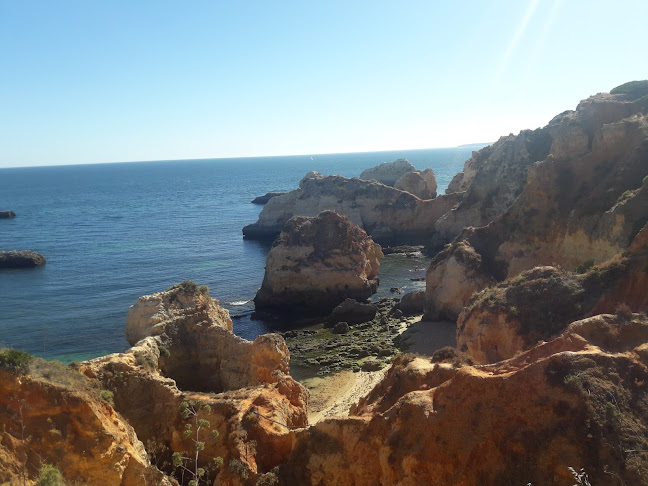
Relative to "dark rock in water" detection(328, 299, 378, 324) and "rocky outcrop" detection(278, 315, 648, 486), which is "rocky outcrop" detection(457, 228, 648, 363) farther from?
"dark rock in water" detection(328, 299, 378, 324)

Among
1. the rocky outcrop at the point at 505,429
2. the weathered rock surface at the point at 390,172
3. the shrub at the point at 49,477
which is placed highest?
the weathered rock surface at the point at 390,172

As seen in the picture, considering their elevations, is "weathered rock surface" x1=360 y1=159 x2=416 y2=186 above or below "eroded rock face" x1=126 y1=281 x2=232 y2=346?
above

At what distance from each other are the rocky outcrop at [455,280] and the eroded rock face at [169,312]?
63.3 ft

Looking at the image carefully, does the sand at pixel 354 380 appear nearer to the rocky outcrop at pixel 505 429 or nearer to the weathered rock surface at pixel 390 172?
the rocky outcrop at pixel 505 429

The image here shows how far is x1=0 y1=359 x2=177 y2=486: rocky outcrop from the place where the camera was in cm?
1215

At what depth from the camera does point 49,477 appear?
10953 mm

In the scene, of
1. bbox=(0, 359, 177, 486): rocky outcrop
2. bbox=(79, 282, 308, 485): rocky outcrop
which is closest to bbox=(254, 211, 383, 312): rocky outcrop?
bbox=(79, 282, 308, 485): rocky outcrop

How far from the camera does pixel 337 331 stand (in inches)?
1630

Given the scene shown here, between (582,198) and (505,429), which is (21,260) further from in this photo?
(505,429)

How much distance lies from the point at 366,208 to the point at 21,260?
4662 centimetres

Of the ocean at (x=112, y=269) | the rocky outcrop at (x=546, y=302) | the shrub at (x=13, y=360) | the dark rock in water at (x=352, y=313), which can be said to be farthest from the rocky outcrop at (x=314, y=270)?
the shrub at (x=13, y=360)

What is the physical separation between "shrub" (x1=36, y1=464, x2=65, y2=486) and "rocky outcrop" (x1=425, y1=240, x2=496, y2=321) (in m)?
30.2

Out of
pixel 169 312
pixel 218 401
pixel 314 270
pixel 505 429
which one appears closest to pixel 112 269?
pixel 314 270

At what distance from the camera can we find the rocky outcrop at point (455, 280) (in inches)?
1496
